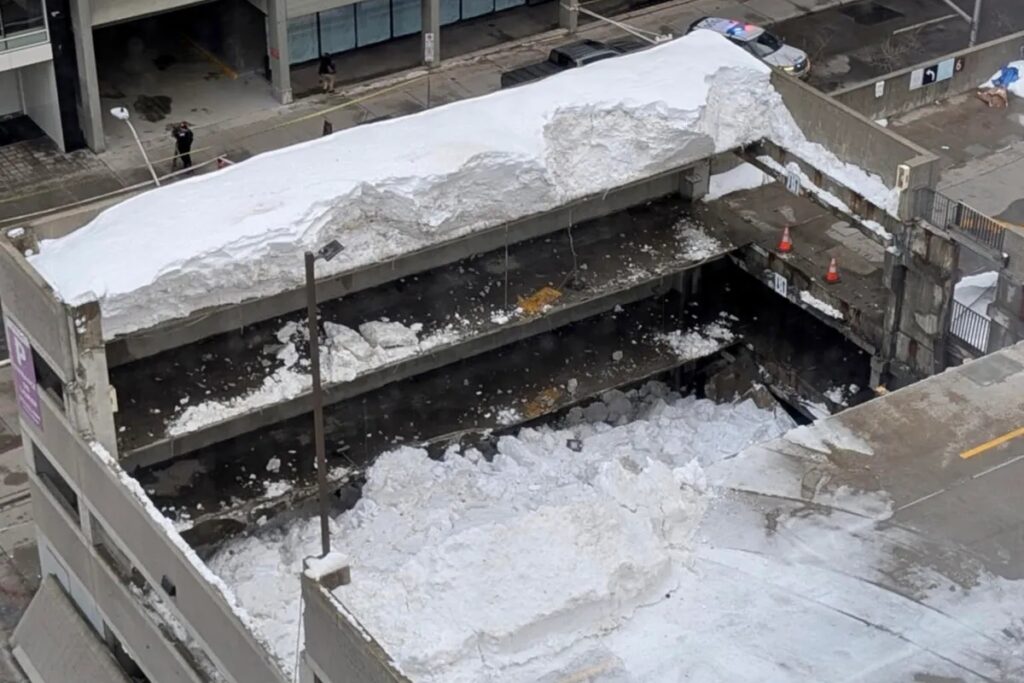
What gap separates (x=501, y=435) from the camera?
33.5 meters

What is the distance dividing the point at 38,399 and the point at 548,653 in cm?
1019

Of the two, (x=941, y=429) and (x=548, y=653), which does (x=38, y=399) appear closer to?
(x=548, y=653)

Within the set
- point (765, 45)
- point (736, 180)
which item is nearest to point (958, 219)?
point (736, 180)

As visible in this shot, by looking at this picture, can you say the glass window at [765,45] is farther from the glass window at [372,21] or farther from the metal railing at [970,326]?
the metal railing at [970,326]

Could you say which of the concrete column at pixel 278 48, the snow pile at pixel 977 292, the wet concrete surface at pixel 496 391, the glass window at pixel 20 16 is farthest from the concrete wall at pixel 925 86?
the glass window at pixel 20 16

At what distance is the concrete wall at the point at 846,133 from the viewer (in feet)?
107

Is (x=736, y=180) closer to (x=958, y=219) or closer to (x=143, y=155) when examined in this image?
(x=958, y=219)

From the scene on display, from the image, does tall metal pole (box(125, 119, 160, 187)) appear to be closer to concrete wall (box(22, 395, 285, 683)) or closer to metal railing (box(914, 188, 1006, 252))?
concrete wall (box(22, 395, 285, 683))

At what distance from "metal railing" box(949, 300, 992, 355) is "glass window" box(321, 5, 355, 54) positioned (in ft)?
74.6

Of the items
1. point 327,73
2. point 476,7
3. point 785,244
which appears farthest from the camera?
point 476,7

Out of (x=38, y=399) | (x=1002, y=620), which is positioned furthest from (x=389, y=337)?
(x=1002, y=620)

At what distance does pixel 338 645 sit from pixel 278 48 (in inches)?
1089

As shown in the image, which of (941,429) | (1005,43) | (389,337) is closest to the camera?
(941,429)

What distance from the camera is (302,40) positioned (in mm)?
49406
